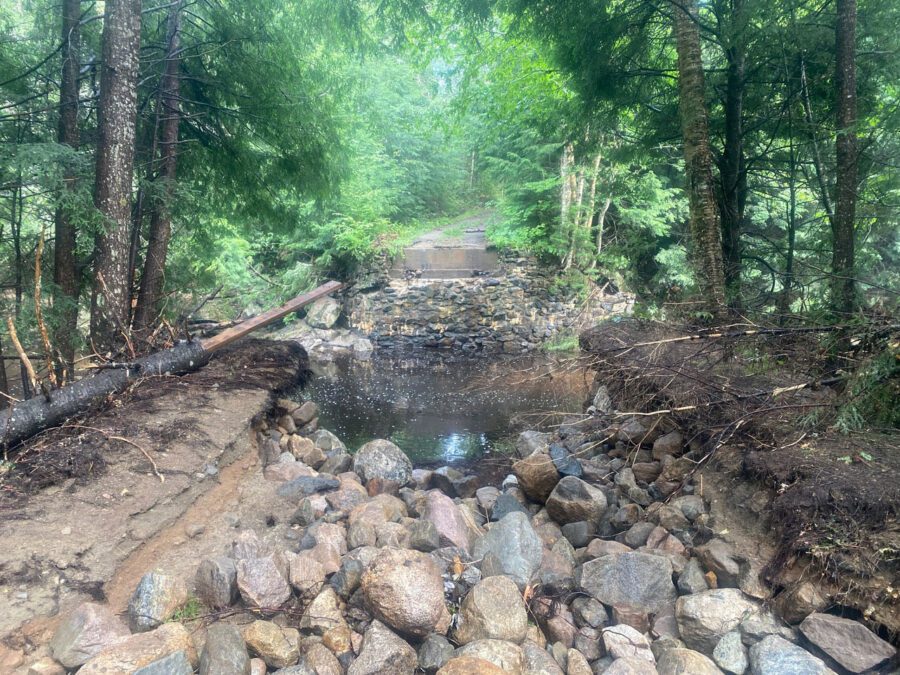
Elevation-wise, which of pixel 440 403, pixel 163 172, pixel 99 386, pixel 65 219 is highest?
pixel 163 172

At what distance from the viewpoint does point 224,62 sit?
21.5 ft

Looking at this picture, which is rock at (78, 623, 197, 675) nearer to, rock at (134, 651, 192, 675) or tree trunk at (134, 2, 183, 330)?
rock at (134, 651, 192, 675)

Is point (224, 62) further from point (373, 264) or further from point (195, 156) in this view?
point (373, 264)

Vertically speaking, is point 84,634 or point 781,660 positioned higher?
point 84,634

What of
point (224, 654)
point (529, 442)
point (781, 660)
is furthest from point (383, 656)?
point (529, 442)

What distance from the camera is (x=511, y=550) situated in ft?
12.4

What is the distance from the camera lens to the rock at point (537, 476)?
16.8ft

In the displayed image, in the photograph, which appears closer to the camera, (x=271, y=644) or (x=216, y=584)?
(x=271, y=644)

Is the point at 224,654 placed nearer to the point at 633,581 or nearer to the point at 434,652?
the point at 434,652

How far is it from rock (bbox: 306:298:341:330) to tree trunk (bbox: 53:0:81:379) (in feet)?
35.7

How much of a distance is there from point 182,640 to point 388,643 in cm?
104

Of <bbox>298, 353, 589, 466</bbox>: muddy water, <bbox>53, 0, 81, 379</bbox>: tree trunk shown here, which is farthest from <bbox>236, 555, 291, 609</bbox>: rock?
<bbox>53, 0, 81, 379</bbox>: tree trunk

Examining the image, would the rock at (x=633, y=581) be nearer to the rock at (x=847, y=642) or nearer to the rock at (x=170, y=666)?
Result: the rock at (x=847, y=642)

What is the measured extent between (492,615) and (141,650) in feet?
5.84
